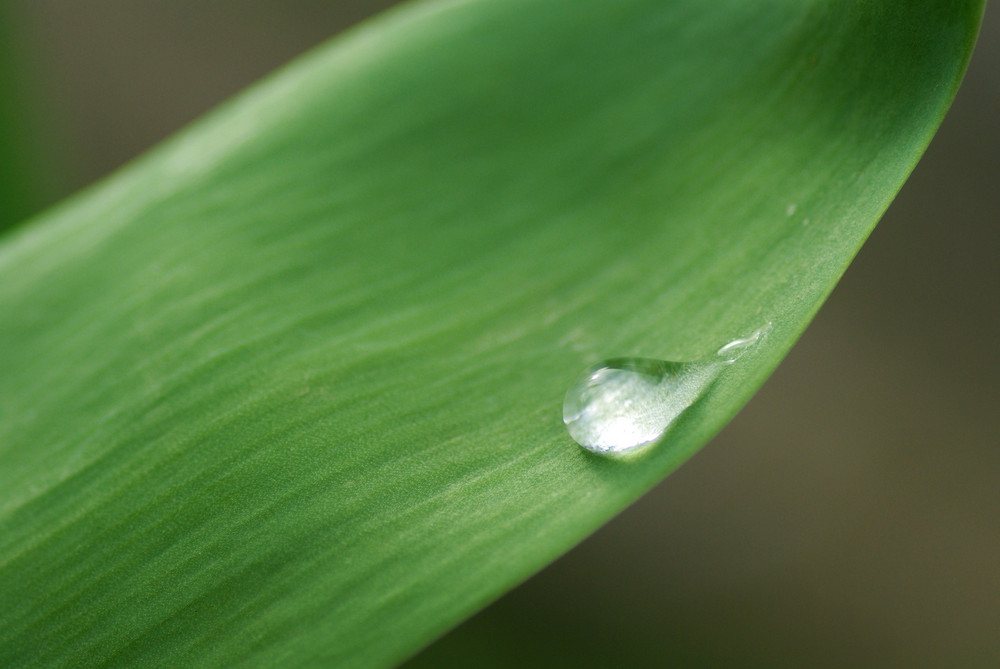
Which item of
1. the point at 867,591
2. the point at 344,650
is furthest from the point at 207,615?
the point at 867,591

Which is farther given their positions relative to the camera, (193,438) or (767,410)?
(767,410)

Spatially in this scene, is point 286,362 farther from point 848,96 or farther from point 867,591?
point 867,591

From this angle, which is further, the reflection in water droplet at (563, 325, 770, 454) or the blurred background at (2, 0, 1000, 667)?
the blurred background at (2, 0, 1000, 667)

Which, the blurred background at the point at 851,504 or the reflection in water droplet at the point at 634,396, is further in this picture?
the blurred background at the point at 851,504
